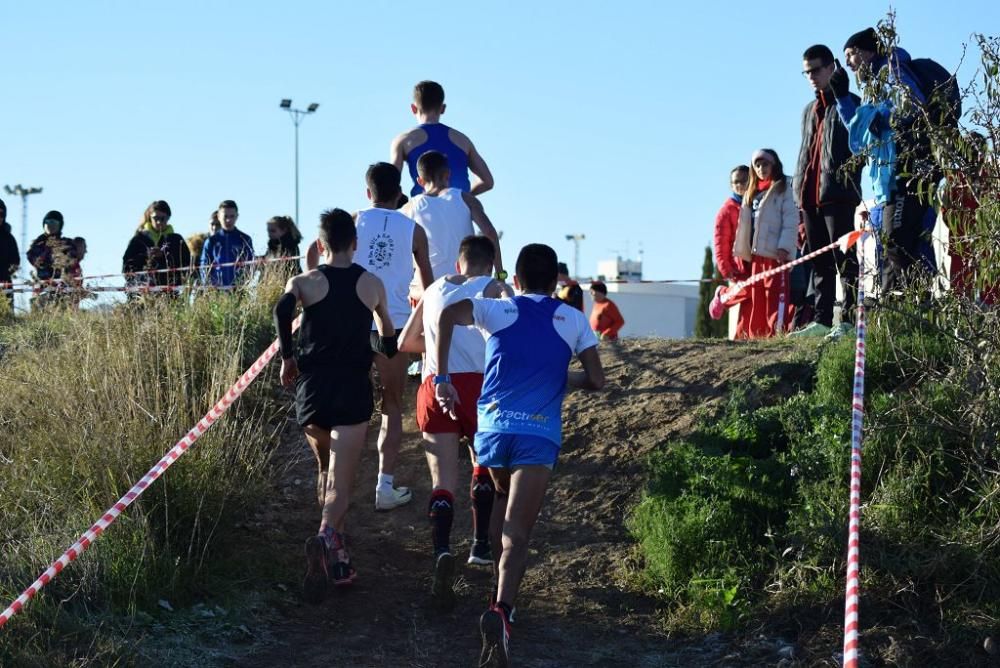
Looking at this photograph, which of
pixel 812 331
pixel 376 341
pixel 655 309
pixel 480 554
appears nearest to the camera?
pixel 480 554

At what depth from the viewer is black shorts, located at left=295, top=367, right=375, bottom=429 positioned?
6848mm

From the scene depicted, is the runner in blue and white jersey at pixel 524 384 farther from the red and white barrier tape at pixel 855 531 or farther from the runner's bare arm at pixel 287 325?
the red and white barrier tape at pixel 855 531

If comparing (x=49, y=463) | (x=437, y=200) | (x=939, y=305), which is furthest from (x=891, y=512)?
(x=49, y=463)

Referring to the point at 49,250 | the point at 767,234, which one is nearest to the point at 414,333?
the point at 767,234

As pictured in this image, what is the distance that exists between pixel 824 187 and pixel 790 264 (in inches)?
44.5

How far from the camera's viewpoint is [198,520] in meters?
6.99

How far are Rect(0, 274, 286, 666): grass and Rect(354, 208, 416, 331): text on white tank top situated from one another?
117cm

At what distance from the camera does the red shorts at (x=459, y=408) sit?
714cm

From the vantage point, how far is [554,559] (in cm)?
758

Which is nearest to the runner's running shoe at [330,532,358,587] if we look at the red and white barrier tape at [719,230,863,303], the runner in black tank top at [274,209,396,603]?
the runner in black tank top at [274,209,396,603]

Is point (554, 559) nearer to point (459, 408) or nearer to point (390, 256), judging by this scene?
point (459, 408)

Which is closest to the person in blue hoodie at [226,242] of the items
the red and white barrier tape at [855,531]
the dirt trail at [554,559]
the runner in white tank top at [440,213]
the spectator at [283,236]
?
the spectator at [283,236]

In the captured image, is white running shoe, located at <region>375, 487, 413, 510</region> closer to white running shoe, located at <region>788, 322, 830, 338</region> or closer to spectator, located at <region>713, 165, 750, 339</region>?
white running shoe, located at <region>788, 322, 830, 338</region>

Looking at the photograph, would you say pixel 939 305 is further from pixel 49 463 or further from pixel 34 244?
pixel 34 244
